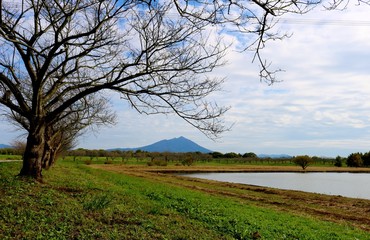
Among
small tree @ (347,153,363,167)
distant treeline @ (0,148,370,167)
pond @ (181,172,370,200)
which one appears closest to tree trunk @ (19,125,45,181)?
pond @ (181,172,370,200)

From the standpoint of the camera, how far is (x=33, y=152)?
1233cm

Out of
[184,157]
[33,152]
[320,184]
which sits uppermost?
[184,157]

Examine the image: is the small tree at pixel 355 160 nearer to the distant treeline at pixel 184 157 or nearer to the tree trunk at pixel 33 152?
the distant treeline at pixel 184 157

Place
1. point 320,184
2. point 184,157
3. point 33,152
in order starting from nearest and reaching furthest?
point 33,152 → point 320,184 → point 184,157

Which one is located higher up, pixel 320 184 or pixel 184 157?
pixel 184 157

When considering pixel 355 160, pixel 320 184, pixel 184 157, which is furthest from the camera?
pixel 184 157

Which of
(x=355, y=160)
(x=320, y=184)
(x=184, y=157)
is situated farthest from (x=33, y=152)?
(x=355, y=160)

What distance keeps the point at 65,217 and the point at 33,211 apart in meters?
0.78

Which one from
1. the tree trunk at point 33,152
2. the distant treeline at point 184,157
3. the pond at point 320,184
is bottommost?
the pond at point 320,184

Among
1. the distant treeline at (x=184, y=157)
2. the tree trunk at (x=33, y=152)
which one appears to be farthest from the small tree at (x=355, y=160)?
the tree trunk at (x=33, y=152)

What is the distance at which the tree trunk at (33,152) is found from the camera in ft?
40.1

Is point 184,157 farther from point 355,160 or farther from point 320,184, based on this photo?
point 320,184

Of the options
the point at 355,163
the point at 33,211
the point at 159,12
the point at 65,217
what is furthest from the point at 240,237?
the point at 355,163

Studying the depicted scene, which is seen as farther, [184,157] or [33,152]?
[184,157]
